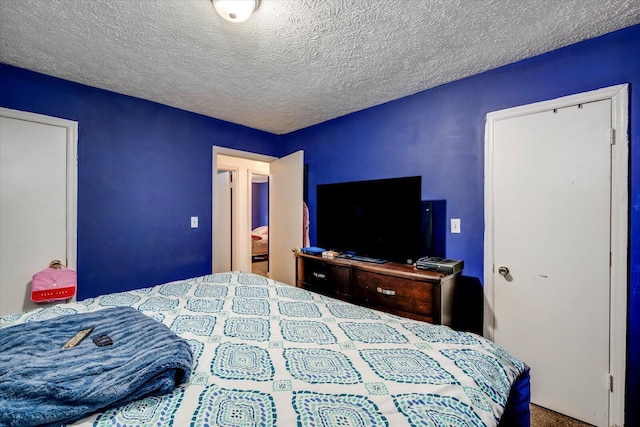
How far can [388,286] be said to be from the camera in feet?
7.18

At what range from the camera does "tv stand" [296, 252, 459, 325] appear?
1.98 m

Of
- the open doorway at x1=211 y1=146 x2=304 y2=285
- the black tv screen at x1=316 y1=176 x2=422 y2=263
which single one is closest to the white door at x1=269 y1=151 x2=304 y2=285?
the open doorway at x1=211 y1=146 x2=304 y2=285

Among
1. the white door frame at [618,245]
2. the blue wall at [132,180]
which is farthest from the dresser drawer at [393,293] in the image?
the blue wall at [132,180]

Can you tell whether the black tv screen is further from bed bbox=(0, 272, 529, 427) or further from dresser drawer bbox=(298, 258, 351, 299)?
bed bbox=(0, 272, 529, 427)

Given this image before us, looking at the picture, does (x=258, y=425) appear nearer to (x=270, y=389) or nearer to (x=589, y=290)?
(x=270, y=389)

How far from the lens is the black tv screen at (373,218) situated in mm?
2320

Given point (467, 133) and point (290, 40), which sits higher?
point (290, 40)

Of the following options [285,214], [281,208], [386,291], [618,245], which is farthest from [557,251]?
[281,208]

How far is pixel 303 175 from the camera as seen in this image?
136 inches

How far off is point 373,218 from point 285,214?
146cm

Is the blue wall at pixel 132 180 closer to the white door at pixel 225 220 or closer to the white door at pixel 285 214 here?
the white door at pixel 285 214

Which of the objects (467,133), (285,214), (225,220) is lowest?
(225,220)

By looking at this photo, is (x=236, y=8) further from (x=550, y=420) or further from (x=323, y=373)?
(x=550, y=420)

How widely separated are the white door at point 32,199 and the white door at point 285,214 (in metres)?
2.09
